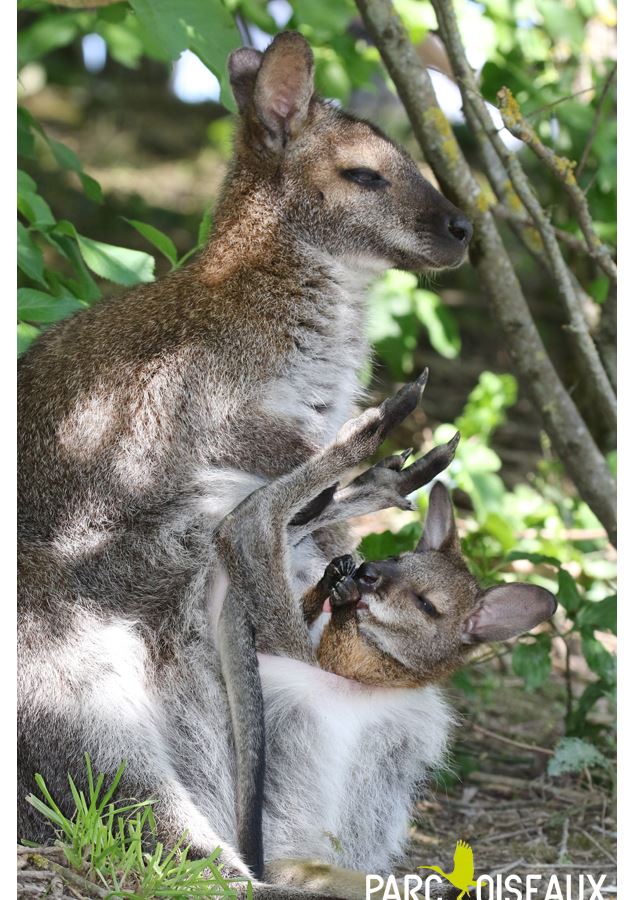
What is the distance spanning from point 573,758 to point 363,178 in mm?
2145

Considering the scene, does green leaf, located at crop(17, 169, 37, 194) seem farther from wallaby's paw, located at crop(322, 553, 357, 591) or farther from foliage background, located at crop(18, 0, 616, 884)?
wallaby's paw, located at crop(322, 553, 357, 591)

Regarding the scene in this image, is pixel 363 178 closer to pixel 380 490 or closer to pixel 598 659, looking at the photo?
pixel 380 490

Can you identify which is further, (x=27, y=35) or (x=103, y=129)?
(x=103, y=129)

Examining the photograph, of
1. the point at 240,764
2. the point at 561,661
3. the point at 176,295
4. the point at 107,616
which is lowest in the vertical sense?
the point at 561,661

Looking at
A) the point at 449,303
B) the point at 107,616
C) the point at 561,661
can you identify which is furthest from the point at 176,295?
the point at 449,303

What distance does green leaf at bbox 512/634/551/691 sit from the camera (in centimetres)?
455

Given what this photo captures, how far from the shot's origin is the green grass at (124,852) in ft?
9.86

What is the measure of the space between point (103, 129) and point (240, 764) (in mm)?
9270

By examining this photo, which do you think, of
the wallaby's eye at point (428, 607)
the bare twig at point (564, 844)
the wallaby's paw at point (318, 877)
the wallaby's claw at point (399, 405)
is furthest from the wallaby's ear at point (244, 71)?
the bare twig at point (564, 844)

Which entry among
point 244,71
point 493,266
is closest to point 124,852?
point 244,71

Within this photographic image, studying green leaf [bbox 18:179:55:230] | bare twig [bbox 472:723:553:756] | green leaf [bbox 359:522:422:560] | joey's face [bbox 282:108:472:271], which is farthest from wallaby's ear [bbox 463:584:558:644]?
green leaf [bbox 18:179:55:230]

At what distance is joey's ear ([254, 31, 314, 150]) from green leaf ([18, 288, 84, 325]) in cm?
86

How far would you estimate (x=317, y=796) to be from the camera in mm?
3549
